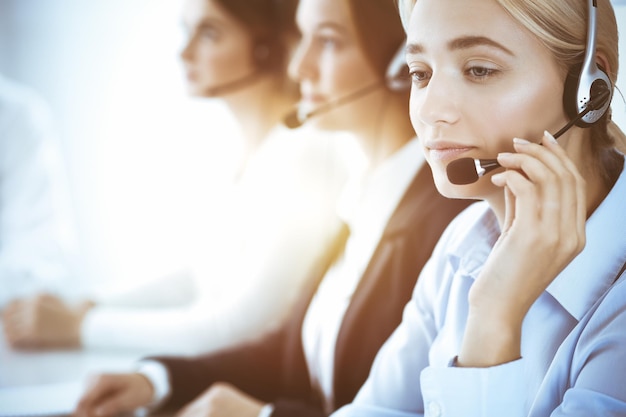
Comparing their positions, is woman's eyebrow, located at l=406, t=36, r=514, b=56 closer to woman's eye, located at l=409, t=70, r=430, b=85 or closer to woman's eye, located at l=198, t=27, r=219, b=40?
woman's eye, located at l=409, t=70, r=430, b=85

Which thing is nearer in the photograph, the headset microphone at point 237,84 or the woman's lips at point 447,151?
the woman's lips at point 447,151

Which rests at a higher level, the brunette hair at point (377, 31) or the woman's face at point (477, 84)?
the brunette hair at point (377, 31)

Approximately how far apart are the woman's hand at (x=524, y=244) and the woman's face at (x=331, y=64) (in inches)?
18.5

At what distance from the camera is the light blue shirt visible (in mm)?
629

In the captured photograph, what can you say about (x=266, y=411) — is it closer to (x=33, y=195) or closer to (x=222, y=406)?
(x=222, y=406)

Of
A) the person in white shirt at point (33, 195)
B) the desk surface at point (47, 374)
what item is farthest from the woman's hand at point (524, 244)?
the person in white shirt at point (33, 195)

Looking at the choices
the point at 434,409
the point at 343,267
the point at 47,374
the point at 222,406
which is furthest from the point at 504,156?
the point at 47,374

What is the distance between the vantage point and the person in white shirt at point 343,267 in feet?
3.20

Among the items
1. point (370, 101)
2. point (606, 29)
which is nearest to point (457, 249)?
point (606, 29)

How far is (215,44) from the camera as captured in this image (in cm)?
145

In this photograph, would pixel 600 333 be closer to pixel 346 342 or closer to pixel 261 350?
pixel 346 342

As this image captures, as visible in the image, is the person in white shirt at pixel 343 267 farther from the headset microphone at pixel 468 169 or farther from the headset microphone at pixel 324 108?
the headset microphone at pixel 468 169

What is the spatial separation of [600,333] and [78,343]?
1.12 m

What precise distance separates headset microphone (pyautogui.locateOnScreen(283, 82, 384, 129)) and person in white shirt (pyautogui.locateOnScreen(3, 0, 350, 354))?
6cm
